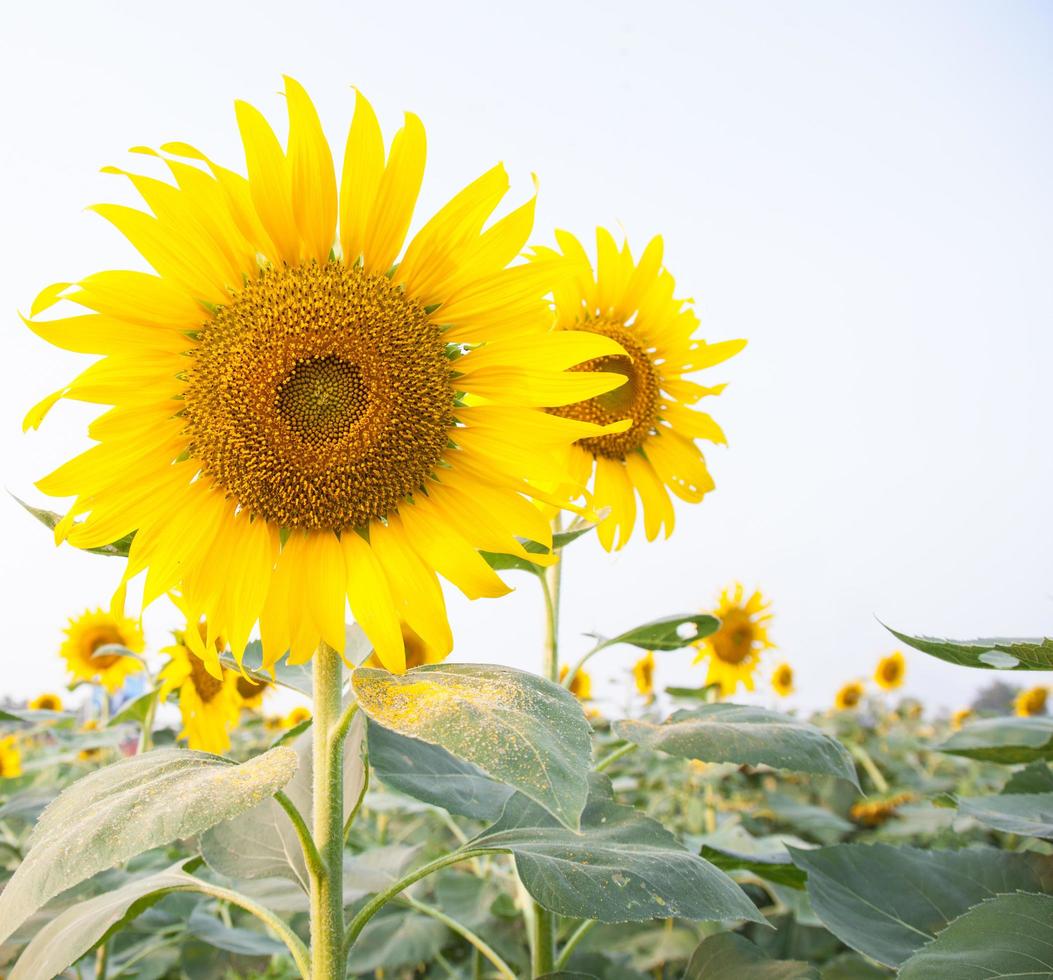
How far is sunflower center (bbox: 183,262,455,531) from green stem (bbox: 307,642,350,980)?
248 millimetres

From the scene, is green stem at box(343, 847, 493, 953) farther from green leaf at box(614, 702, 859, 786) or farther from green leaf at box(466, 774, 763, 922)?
green leaf at box(614, 702, 859, 786)

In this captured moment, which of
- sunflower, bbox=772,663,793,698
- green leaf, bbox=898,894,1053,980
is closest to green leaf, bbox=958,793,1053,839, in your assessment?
green leaf, bbox=898,894,1053,980

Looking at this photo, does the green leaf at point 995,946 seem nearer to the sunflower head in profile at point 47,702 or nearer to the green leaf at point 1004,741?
the green leaf at point 1004,741

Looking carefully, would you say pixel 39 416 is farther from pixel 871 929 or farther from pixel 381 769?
pixel 871 929

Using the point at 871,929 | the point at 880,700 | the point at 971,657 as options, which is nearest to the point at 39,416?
the point at 971,657

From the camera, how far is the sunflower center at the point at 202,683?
3.03 metres

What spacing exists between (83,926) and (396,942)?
1187 millimetres

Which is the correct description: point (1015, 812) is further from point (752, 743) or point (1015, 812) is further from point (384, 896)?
point (384, 896)

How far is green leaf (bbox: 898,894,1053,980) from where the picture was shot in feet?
3.72

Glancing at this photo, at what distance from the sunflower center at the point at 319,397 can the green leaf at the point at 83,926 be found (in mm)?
564

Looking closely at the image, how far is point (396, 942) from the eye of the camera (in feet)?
7.65

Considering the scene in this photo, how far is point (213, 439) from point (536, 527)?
49cm

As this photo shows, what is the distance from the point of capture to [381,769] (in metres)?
1.48

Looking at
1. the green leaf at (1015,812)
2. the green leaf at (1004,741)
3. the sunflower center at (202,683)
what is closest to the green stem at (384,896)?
the green leaf at (1015,812)
